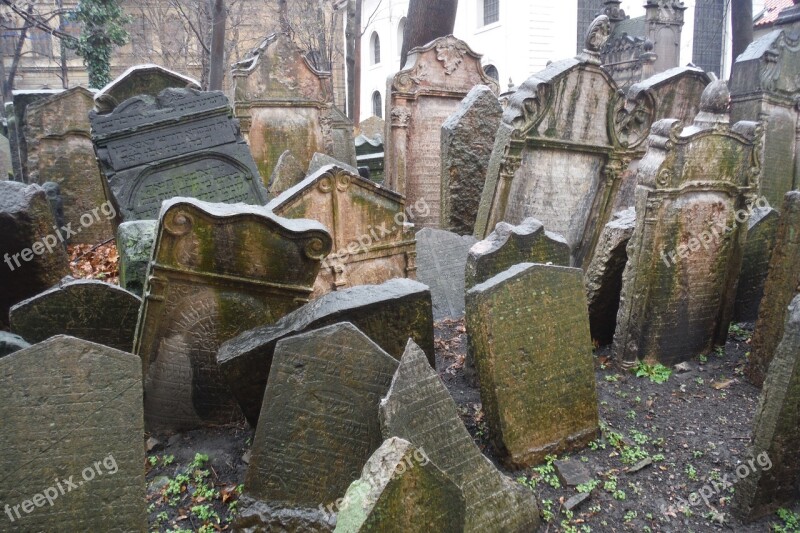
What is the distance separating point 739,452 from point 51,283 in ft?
17.3

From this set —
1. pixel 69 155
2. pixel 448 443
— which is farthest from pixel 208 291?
pixel 69 155

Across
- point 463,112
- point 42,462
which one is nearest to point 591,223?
point 463,112

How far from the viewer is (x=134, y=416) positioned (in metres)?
2.87

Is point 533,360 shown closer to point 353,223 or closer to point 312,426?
point 312,426

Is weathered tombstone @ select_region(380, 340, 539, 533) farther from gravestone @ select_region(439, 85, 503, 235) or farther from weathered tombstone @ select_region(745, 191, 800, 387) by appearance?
gravestone @ select_region(439, 85, 503, 235)

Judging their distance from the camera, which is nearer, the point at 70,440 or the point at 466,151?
the point at 70,440

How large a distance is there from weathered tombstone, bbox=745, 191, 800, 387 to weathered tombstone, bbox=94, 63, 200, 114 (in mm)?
5980

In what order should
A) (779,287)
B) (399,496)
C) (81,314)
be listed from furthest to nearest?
1. (779,287)
2. (81,314)
3. (399,496)

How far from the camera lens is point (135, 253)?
4.82 meters

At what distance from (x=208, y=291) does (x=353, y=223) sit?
199 cm

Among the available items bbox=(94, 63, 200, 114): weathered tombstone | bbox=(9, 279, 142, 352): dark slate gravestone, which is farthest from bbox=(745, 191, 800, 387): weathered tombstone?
bbox=(94, 63, 200, 114): weathered tombstone

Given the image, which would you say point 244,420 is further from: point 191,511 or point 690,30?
point 690,30

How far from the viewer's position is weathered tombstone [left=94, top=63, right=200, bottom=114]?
6.76 metres

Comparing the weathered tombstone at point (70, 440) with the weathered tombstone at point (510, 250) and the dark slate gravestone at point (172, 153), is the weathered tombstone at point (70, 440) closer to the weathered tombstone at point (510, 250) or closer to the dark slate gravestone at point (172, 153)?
the weathered tombstone at point (510, 250)
